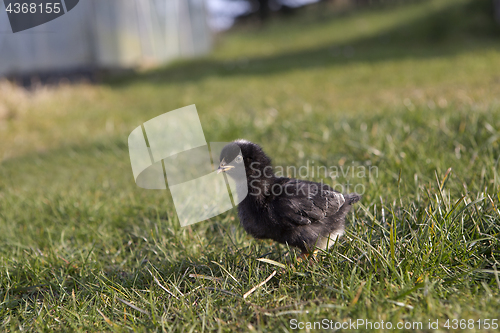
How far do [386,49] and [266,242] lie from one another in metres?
12.7

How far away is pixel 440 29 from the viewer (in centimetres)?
1438

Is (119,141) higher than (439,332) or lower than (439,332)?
lower

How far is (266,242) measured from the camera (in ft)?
9.42

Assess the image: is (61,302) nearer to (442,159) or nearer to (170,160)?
(170,160)

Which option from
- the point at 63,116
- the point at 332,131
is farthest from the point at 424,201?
the point at 63,116

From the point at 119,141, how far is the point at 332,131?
3.59 m

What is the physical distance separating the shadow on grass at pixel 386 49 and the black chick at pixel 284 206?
10.3 meters
